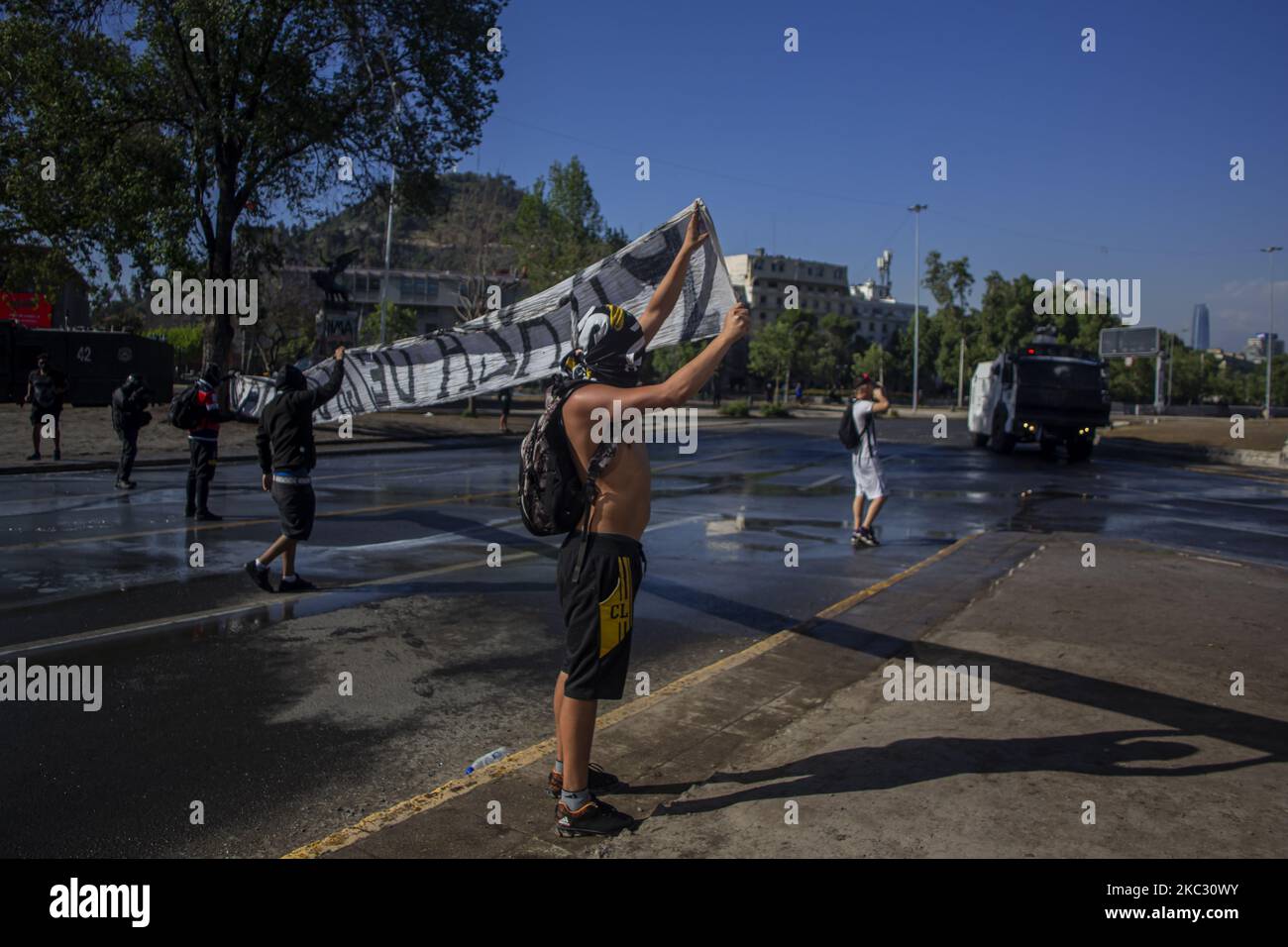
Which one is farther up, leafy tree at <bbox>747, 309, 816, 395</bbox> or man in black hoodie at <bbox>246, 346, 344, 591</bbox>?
leafy tree at <bbox>747, 309, 816, 395</bbox>

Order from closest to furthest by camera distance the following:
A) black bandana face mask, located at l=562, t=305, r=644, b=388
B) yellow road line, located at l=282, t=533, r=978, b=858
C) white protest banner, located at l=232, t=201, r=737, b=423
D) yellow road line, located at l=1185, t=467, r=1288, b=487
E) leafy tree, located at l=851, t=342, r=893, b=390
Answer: yellow road line, located at l=282, t=533, r=978, b=858 < black bandana face mask, located at l=562, t=305, r=644, b=388 < white protest banner, located at l=232, t=201, r=737, b=423 < yellow road line, located at l=1185, t=467, r=1288, b=487 < leafy tree, located at l=851, t=342, r=893, b=390

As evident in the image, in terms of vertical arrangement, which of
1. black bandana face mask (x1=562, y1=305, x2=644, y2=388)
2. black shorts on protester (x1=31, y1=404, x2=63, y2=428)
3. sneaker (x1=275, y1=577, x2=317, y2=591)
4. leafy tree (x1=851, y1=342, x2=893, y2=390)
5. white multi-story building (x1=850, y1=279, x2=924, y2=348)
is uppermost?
white multi-story building (x1=850, y1=279, x2=924, y2=348)

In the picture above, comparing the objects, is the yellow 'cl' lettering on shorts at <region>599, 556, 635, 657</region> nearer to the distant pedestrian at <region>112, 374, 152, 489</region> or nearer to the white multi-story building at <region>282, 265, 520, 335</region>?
the distant pedestrian at <region>112, 374, 152, 489</region>

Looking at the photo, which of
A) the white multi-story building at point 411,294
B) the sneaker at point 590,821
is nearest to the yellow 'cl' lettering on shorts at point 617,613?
the sneaker at point 590,821

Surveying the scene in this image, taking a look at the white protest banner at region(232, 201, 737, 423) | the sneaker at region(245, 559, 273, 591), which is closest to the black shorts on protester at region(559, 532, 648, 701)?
the white protest banner at region(232, 201, 737, 423)

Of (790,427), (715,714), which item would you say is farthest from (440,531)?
(790,427)

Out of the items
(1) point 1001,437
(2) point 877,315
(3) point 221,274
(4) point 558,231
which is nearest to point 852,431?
(1) point 1001,437

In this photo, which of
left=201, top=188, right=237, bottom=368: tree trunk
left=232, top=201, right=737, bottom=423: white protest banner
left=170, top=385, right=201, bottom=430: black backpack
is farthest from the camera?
left=201, top=188, right=237, bottom=368: tree trunk

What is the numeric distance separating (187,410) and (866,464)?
784 cm

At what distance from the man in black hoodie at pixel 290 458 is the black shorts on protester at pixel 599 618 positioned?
16.0 ft

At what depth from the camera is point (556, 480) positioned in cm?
392

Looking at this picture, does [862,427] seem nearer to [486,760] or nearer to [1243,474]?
[486,760]

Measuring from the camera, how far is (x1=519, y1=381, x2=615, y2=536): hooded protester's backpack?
3.92 meters
